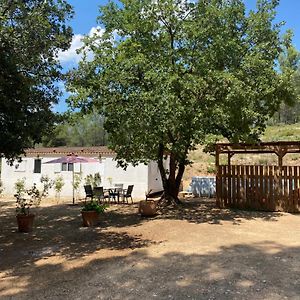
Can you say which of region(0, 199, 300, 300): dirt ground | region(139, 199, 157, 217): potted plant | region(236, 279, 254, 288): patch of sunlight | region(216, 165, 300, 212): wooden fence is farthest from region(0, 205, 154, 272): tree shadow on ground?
region(216, 165, 300, 212): wooden fence

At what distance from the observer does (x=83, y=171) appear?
70.2ft

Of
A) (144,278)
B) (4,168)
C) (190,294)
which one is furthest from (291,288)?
(4,168)

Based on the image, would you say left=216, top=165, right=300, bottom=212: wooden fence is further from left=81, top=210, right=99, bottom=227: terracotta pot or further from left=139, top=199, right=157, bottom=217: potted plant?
left=81, top=210, right=99, bottom=227: terracotta pot

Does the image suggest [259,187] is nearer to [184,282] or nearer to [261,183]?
[261,183]

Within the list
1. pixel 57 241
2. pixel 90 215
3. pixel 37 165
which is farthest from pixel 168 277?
pixel 37 165

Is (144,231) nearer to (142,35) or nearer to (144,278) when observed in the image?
(144,278)

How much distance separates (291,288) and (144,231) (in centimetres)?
540

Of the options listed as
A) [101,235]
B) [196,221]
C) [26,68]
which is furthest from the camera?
[196,221]

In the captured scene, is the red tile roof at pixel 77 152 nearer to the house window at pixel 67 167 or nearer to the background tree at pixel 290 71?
the house window at pixel 67 167

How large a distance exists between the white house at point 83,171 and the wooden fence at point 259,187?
6.47 meters

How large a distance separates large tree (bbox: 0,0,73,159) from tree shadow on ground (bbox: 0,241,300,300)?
3.04 metres

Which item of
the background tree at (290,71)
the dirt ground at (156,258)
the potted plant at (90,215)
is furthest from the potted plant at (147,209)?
the background tree at (290,71)

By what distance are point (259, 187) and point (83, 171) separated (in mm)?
10849

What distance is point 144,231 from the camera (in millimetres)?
10188
